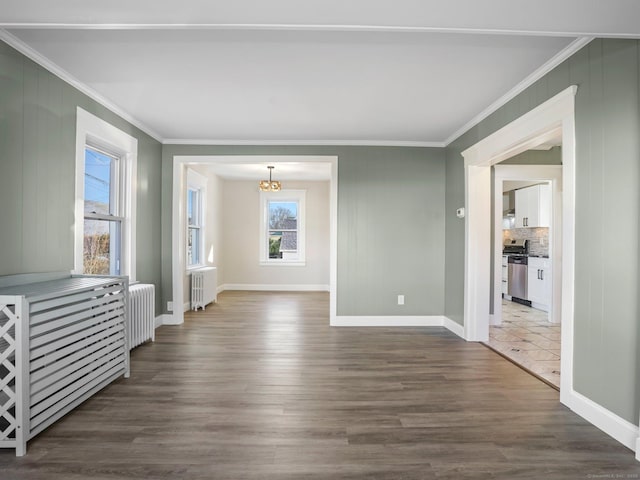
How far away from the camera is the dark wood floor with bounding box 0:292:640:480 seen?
6.50 feet

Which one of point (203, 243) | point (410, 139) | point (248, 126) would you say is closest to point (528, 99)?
point (410, 139)

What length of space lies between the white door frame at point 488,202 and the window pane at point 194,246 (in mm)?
4679

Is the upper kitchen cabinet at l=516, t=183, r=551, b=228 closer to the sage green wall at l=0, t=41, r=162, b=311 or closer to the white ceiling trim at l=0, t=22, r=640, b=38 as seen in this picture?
the white ceiling trim at l=0, t=22, r=640, b=38

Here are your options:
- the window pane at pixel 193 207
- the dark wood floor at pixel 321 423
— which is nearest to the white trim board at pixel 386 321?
the dark wood floor at pixel 321 423

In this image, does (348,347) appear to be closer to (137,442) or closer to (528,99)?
(137,442)

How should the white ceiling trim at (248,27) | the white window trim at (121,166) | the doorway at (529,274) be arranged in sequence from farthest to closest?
the doorway at (529,274) < the white window trim at (121,166) < the white ceiling trim at (248,27)

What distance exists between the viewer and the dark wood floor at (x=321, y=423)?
198 cm

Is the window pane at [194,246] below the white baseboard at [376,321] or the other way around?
the other way around

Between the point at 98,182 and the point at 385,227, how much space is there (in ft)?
11.3

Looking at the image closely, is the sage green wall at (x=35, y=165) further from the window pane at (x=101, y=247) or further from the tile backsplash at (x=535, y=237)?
the tile backsplash at (x=535, y=237)

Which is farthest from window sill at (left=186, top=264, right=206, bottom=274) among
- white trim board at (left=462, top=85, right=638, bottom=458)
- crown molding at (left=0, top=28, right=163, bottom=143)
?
white trim board at (left=462, top=85, right=638, bottom=458)

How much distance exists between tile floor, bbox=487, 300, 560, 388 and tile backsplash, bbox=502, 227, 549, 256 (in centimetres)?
148

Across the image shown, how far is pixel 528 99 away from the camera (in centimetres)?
323

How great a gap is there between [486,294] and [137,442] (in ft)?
12.3
